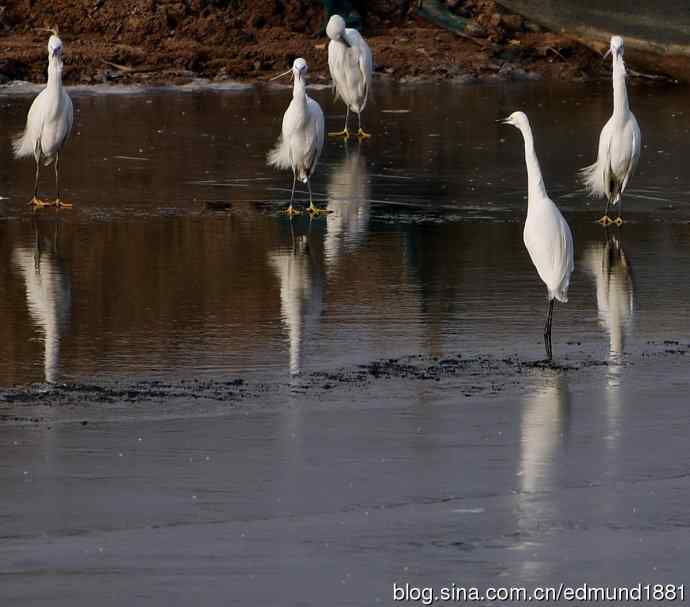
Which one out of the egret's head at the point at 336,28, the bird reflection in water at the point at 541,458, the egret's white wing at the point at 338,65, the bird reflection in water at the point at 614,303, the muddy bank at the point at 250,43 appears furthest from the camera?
the muddy bank at the point at 250,43

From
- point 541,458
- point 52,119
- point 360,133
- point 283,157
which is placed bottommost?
point 541,458

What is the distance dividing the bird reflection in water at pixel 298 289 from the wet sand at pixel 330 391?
→ 40mm

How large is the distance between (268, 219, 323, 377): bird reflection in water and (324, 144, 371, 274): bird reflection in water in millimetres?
164

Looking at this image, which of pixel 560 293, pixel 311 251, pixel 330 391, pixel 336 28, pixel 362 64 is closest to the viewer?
pixel 330 391

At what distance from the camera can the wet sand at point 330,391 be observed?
6.75 metres

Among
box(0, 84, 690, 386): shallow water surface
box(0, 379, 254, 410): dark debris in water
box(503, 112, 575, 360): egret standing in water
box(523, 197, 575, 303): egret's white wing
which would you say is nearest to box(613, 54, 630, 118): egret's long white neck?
box(0, 84, 690, 386): shallow water surface

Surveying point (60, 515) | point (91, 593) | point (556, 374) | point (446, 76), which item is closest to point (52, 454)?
point (60, 515)

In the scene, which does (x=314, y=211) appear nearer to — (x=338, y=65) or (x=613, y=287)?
(x=613, y=287)

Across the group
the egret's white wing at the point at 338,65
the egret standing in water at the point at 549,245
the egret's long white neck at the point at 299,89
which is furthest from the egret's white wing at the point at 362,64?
the egret standing in water at the point at 549,245

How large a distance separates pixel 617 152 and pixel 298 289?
420 centimetres

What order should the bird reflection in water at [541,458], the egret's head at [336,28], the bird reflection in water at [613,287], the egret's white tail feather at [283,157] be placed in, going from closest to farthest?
the bird reflection in water at [541,458]
the bird reflection in water at [613,287]
the egret's white tail feather at [283,157]
the egret's head at [336,28]

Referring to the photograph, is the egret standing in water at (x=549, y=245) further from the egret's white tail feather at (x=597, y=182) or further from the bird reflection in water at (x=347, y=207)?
the egret's white tail feather at (x=597, y=182)

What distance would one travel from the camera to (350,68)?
69.1 ft

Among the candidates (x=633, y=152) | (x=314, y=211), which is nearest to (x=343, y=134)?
(x=314, y=211)
